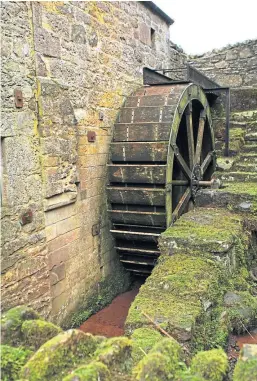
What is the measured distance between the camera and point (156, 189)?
462cm

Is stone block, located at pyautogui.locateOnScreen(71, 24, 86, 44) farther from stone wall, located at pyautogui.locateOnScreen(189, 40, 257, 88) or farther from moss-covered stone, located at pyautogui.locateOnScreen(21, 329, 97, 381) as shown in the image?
stone wall, located at pyautogui.locateOnScreen(189, 40, 257, 88)

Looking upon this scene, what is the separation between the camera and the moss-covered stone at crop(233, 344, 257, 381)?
1525 mm

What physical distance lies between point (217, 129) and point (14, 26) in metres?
4.44

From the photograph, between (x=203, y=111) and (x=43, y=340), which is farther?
(x=203, y=111)

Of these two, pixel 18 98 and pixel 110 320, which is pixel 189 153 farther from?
pixel 18 98

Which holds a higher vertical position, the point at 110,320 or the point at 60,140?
the point at 60,140

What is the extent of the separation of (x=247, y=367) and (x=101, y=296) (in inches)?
140

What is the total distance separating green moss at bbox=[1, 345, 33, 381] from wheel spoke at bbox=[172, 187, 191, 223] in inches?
131

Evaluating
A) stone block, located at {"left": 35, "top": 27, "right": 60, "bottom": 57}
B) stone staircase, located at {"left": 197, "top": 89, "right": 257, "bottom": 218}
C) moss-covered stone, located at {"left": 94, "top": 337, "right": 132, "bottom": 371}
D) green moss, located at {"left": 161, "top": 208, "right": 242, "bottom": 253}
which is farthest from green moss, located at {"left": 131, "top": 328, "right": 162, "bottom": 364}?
stone block, located at {"left": 35, "top": 27, "right": 60, "bottom": 57}

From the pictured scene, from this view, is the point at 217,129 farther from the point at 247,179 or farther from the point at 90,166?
the point at 90,166

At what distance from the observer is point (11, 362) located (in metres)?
1.69

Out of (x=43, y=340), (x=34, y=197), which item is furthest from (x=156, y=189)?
(x=43, y=340)

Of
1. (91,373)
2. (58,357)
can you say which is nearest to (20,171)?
(58,357)

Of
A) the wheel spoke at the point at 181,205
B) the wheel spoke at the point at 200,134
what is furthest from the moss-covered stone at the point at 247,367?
the wheel spoke at the point at 200,134
